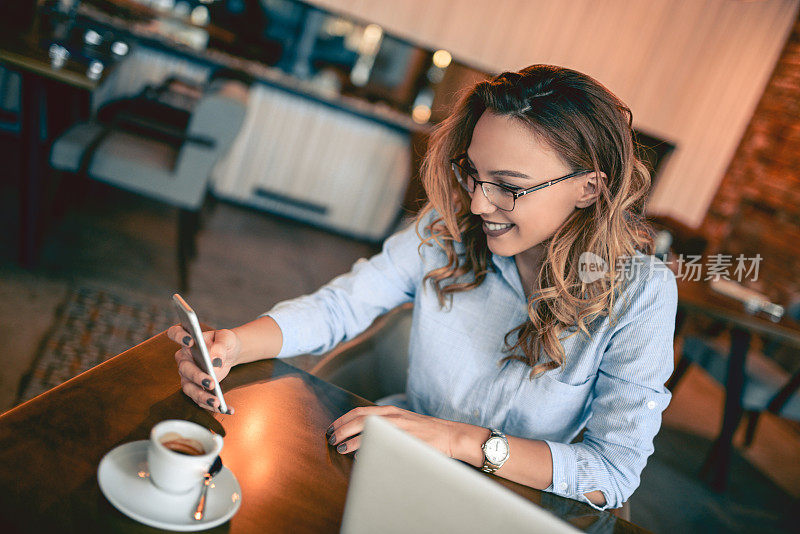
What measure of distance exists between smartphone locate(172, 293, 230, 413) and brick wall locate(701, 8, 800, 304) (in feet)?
13.8

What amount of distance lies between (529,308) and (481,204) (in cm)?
23

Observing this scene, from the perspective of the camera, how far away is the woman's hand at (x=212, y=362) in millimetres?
889

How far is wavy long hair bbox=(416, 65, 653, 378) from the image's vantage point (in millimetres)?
1068

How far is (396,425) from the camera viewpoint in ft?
3.13

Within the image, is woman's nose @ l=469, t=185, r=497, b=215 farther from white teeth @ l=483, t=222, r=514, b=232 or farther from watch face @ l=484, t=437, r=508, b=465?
watch face @ l=484, t=437, r=508, b=465

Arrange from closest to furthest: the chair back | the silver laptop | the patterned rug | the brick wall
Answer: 1. the silver laptop
2. the patterned rug
3. the chair back
4. the brick wall

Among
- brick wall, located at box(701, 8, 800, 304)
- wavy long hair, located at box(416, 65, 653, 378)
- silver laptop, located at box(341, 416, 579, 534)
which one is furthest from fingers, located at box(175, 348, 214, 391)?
brick wall, located at box(701, 8, 800, 304)

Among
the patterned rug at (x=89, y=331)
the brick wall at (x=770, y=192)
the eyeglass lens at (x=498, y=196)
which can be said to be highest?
the brick wall at (x=770, y=192)

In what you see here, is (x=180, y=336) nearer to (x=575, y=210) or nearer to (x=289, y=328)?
(x=289, y=328)

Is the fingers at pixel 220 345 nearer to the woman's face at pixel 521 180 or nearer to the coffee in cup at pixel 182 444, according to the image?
the coffee in cup at pixel 182 444

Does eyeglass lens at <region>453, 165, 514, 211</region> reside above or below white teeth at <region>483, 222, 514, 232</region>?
above

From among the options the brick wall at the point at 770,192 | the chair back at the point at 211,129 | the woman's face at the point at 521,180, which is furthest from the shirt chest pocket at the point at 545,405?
the brick wall at the point at 770,192

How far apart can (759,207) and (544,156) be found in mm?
4363

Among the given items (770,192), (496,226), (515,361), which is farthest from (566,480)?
(770,192)
